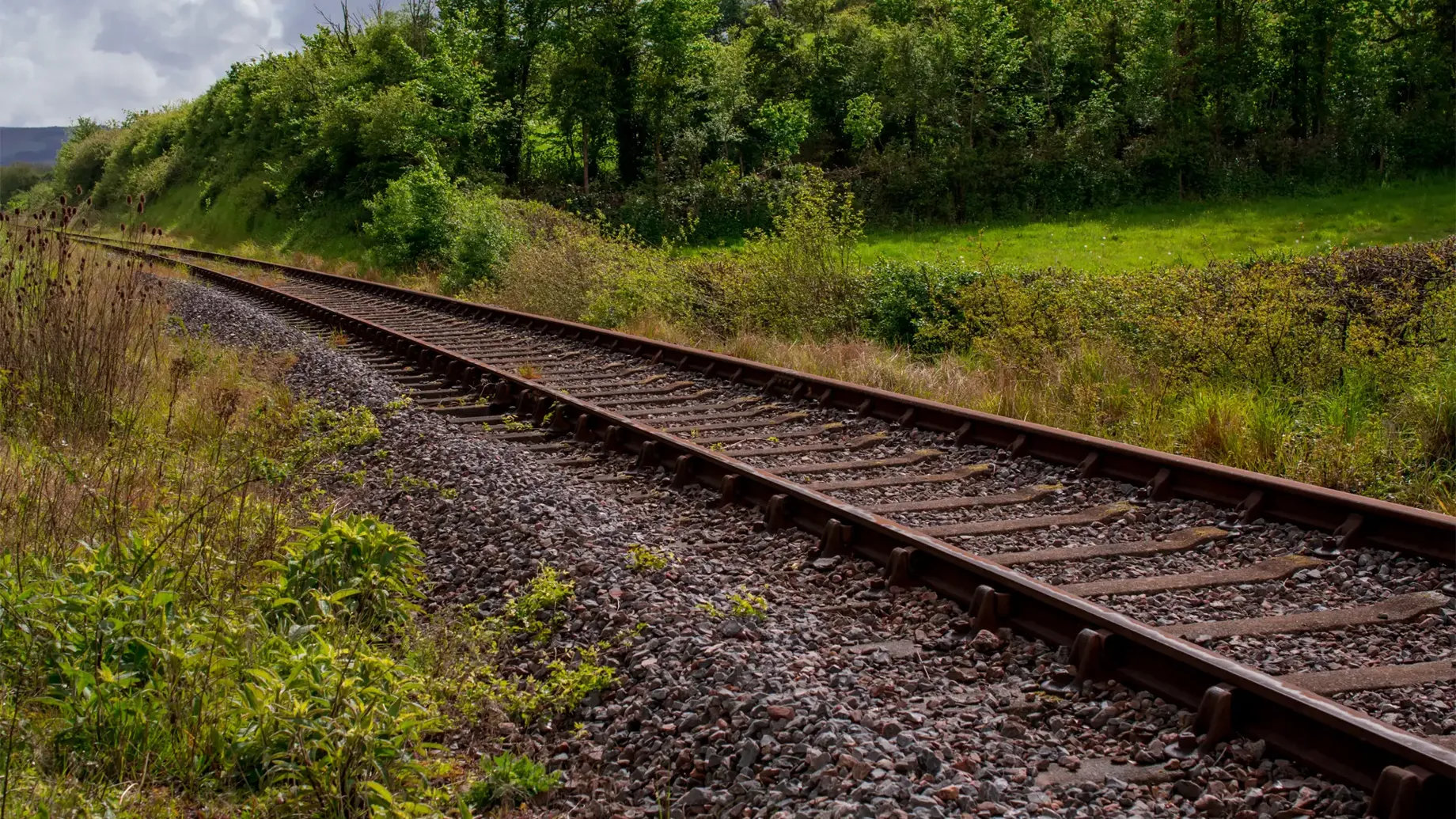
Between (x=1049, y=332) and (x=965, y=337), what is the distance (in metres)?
1.25

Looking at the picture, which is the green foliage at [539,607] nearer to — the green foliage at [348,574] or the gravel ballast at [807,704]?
the gravel ballast at [807,704]

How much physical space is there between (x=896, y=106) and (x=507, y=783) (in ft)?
122

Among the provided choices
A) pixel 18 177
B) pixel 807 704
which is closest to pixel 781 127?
pixel 807 704

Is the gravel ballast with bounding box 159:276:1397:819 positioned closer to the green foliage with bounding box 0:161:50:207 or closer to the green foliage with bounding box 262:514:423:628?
the green foliage with bounding box 262:514:423:628

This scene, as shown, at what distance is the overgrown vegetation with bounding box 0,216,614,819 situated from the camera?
3.20 m

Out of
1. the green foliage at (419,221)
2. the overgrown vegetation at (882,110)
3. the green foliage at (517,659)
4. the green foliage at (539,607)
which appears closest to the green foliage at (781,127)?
the overgrown vegetation at (882,110)

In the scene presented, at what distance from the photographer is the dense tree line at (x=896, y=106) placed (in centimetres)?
A: 3281

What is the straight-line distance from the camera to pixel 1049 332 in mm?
10836

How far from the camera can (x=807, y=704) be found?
3555 millimetres

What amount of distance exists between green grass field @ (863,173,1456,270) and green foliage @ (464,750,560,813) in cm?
2016

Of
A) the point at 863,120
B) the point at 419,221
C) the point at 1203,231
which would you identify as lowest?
the point at 1203,231

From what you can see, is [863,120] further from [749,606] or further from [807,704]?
[807,704]

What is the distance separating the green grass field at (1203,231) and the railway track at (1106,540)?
1529cm

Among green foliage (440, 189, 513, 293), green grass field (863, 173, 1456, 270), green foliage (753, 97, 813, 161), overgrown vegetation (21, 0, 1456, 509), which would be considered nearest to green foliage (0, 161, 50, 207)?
overgrown vegetation (21, 0, 1456, 509)
